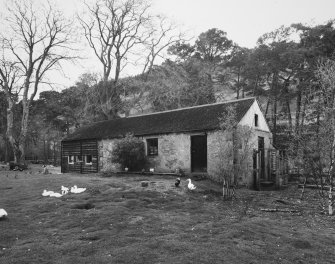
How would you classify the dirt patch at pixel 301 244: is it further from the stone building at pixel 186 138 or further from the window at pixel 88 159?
the window at pixel 88 159

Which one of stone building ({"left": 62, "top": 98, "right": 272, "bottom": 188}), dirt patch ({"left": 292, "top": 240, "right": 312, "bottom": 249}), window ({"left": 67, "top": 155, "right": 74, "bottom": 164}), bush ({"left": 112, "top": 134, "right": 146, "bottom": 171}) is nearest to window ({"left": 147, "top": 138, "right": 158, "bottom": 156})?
stone building ({"left": 62, "top": 98, "right": 272, "bottom": 188})

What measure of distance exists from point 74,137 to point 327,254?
27.8 meters

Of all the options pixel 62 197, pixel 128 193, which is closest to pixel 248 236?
pixel 128 193

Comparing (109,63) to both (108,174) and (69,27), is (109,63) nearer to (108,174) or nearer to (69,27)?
(69,27)

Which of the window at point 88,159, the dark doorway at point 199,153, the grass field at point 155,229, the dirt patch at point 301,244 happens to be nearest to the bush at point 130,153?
the dark doorway at point 199,153

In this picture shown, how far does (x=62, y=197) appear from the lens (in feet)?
44.9

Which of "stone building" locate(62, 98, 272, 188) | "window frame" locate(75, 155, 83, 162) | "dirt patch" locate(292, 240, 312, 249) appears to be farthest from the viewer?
"window frame" locate(75, 155, 83, 162)

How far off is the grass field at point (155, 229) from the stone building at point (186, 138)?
258 inches

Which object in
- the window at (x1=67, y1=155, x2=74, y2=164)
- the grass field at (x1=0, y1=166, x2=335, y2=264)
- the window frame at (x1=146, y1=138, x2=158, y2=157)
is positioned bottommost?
the grass field at (x1=0, y1=166, x2=335, y2=264)

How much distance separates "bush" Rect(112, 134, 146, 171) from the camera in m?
23.9

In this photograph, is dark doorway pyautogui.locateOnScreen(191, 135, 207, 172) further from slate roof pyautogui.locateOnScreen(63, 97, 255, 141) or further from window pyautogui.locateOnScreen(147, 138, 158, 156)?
window pyautogui.locateOnScreen(147, 138, 158, 156)

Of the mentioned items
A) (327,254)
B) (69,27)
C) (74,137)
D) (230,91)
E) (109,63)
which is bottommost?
(327,254)

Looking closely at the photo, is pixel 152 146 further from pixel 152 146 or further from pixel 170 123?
pixel 170 123

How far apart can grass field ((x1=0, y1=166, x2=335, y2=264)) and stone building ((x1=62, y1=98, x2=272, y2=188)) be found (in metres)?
6.55
